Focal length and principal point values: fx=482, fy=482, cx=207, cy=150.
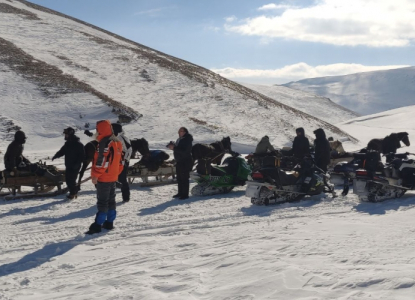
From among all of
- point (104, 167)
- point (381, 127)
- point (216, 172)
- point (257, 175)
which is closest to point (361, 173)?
point (257, 175)

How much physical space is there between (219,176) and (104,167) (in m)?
4.98

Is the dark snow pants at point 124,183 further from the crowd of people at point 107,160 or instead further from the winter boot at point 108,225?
the winter boot at point 108,225

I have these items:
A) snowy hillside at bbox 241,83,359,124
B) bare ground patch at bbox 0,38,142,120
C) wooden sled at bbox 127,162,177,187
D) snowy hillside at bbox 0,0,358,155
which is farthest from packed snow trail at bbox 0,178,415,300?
snowy hillside at bbox 241,83,359,124

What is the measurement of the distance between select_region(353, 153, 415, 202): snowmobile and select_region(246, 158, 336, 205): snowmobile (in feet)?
2.96

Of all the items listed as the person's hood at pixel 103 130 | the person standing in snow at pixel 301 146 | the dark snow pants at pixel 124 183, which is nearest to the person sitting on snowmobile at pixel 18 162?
the dark snow pants at pixel 124 183

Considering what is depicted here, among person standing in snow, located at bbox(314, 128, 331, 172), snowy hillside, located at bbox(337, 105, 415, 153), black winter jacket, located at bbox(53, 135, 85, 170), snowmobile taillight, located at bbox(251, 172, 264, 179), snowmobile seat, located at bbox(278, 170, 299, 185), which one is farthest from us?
snowy hillside, located at bbox(337, 105, 415, 153)

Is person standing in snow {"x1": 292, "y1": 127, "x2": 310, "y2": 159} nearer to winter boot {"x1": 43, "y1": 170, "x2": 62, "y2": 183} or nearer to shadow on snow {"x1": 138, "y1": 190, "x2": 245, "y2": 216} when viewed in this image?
shadow on snow {"x1": 138, "y1": 190, "x2": 245, "y2": 216}

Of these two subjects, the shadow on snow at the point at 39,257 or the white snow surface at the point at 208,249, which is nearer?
the white snow surface at the point at 208,249

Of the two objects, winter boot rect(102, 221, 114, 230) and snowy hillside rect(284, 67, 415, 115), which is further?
snowy hillside rect(284, 67, 415, 115)

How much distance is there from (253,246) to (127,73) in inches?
1649

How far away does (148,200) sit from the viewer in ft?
37.3

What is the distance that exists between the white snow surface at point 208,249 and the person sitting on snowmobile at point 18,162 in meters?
0.76

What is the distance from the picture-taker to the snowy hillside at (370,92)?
16238cm

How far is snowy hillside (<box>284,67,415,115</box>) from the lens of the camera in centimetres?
16238
